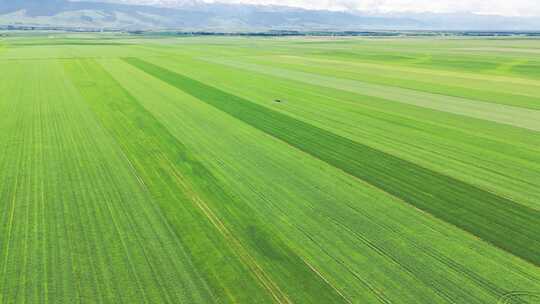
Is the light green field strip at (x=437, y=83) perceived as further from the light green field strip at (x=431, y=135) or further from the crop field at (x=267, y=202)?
the light green field strip at (x=431, y=135)

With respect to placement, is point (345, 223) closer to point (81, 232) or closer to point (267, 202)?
point (267, 202)

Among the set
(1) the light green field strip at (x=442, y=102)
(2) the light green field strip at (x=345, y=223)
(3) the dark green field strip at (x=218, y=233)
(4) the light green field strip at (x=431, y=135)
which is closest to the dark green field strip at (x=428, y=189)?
(2) the light green field strip at (x=345, y=223)

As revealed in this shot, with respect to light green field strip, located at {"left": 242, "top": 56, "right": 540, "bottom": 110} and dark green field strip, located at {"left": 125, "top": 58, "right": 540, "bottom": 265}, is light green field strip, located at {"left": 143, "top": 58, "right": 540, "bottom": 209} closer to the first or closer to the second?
dark green field strip, located at {"left": 125, "top": 58, "right": 540, "bottom": 265}

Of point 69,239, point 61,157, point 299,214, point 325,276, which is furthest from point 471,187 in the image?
point 61,157

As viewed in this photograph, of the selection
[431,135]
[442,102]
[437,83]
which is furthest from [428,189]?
[437,83]

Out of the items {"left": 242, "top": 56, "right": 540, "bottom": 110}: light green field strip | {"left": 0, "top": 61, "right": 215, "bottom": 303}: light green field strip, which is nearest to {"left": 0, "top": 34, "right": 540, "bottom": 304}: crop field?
{"left": 0, "top": 61, "right": 215, "bottom": 303}: light green field strip

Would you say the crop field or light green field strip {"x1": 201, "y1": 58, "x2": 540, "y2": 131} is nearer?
the crop field

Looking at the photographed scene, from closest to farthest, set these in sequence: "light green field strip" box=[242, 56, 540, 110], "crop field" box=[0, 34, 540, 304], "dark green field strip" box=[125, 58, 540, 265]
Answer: "crop field" box=[0, 34, 540, 304]
"dark green field strip" box=[125, 58, 540, 265]
"light green field strip" box=[242, 56, 540, 110]
